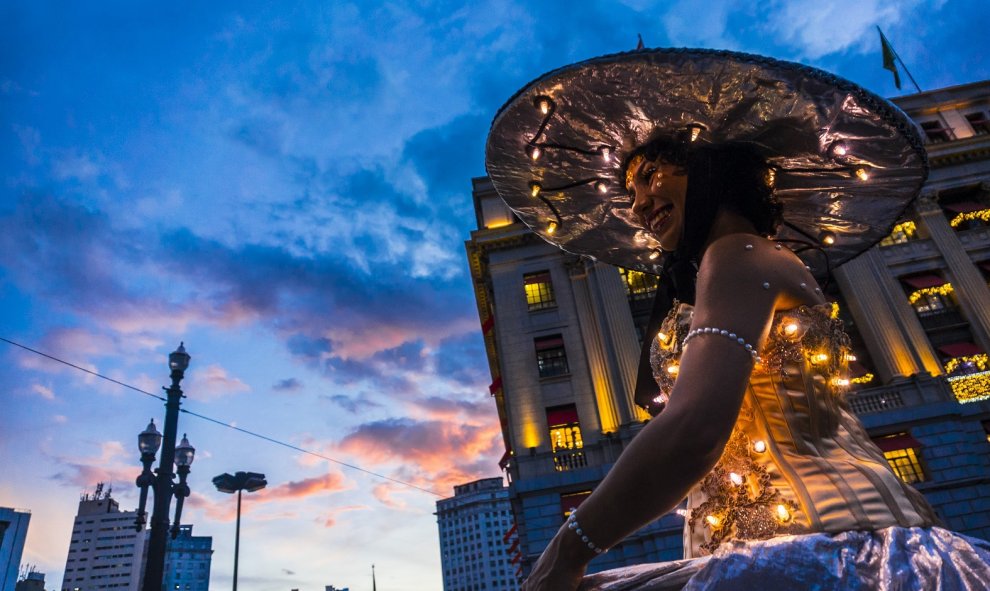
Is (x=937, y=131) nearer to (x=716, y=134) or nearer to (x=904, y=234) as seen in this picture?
(x=904, y=234)

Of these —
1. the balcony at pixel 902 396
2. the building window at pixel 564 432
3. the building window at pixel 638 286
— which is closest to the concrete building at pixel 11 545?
the building window at pixel 564 432

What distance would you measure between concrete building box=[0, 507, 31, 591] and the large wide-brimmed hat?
289 ft

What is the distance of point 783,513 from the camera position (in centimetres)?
173

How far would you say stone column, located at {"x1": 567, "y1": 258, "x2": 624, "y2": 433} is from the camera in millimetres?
22906

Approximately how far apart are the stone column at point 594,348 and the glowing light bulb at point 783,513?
21.6 meters

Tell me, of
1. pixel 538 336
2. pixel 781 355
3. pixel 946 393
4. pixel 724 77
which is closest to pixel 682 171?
pixel 724 77

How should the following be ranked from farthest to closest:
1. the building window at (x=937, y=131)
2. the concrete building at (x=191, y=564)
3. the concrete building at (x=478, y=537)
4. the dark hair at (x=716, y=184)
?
1. the concrete building at (x=478, y=537)
2. the concrete building at (x=191, y=564)
3. the building window at (x=937, y=131)
4. the dark hair at (x=716, y=184)

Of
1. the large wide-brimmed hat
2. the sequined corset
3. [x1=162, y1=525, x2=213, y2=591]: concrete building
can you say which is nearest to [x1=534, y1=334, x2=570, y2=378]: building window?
the large wide-brimmed hat

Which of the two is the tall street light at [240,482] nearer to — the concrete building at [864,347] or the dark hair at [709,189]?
the concrete building at [864,347]

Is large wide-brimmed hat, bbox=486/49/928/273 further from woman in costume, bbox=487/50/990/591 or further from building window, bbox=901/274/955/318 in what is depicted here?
building window, bbox=901/274/955/318

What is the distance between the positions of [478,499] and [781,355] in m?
154

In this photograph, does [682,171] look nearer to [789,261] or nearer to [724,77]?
[724,77]

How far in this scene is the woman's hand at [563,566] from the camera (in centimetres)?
149

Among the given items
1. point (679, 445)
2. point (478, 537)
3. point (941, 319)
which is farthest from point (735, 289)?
point (478, 537)
